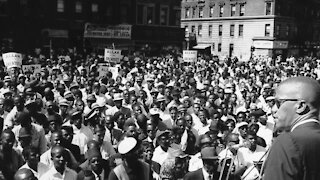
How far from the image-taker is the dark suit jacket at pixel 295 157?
2.08 m

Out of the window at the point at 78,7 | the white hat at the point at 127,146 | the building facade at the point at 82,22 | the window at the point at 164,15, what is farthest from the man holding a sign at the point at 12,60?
the window at the point at 164,15

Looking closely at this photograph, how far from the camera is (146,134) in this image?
7504mm

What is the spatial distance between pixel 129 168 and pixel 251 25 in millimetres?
51445

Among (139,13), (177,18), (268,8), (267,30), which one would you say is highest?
(268,8)

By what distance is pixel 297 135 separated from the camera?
2137 mm

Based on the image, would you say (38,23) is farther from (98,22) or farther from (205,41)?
(205,41)

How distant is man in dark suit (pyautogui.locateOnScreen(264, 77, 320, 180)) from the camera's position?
6.84 feet

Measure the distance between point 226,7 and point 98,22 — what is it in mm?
24644

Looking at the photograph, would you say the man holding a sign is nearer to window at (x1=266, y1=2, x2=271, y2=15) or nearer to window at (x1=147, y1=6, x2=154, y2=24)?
window at (x1=147, y1=6, x2=154, y2=24)

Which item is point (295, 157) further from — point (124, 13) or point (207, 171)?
point (124, 13)

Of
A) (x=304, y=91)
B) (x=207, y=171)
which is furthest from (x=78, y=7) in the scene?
(x=304, y=91)

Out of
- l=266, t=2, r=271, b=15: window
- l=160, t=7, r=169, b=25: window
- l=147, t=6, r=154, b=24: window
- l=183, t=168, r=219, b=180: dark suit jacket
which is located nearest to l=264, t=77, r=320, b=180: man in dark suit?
l=183, t=168, r=219, b=180: dark suit jacket

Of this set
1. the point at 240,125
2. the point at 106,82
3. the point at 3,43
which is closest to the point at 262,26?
the point at 3,43

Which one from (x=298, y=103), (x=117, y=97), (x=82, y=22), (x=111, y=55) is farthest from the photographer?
(x=82, y=22)
